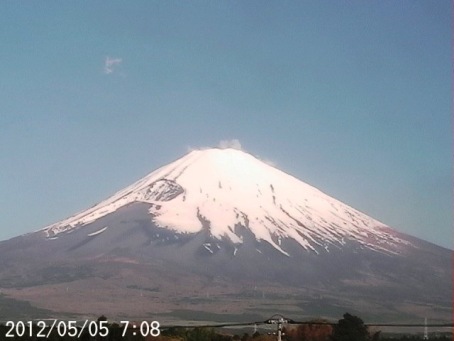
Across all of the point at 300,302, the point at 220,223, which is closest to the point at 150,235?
the point at 220,223

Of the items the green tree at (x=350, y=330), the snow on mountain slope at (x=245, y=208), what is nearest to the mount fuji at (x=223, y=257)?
the snow on mountain slope at (x=245, y=208)

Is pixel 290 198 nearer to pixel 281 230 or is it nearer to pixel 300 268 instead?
pixel 281 230

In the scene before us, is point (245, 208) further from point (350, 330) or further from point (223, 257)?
point (350, 330)

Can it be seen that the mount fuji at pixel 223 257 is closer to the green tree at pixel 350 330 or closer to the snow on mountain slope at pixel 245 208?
the snow on mountain slope at pixel 245 208

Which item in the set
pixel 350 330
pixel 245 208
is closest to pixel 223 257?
pixel 245 208

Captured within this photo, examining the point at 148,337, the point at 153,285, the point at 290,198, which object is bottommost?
the point at 148,337

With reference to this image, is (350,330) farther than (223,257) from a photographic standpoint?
No
